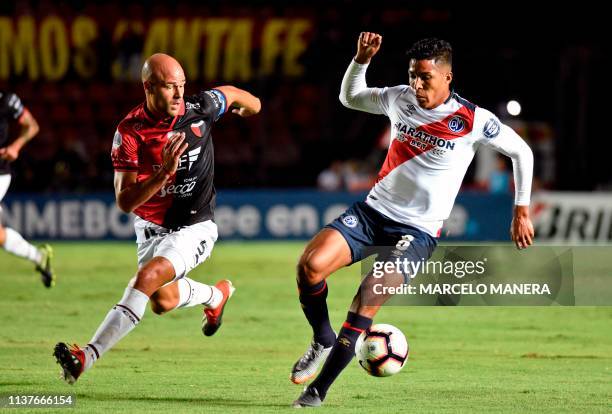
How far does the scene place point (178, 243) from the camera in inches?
307

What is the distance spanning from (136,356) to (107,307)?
3268 millimetres

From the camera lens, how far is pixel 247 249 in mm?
20375

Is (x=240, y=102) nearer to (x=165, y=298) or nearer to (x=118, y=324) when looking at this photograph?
(x=165, y=298)

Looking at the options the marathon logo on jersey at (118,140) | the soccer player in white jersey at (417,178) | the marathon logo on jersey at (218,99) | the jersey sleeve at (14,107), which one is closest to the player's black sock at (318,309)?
the soccer player in white jersey at (417,178)

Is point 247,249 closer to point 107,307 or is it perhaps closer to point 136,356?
point 107,307

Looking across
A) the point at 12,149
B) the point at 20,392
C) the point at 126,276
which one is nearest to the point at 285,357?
the point at 20,392

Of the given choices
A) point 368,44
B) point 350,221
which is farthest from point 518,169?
point 368,44

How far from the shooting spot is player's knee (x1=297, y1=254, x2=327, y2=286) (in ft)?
23.5

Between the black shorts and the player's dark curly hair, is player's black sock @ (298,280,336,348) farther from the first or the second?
the player's dark curly hair

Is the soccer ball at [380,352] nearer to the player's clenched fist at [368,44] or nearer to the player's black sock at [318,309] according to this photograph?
the player's black sock at [318,309]

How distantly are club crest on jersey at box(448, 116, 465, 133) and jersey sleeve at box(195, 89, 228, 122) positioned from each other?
6.03 feet

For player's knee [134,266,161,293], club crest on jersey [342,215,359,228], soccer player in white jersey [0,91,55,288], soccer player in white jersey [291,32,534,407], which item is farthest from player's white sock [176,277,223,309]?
soccer player in white jersey [0,91,55,288]

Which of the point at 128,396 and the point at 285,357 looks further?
the point at 285,357

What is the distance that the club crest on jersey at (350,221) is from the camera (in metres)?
7.47
